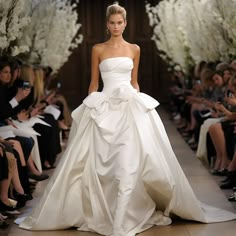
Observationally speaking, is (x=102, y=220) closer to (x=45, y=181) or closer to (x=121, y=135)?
(x=121, y=135)

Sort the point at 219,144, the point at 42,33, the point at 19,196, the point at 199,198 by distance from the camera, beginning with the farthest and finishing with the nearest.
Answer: the point at 42,33
the point at 219,144
the point at 199,198
the point at 19,196

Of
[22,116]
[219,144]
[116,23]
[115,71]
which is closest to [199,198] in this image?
[219,144]

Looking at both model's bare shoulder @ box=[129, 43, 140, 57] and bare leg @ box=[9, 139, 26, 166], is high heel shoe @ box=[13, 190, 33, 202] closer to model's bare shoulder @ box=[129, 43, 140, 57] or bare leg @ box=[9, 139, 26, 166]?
bare leg @ box=[9, 139, 26, 166]

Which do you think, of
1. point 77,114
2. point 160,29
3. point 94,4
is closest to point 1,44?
point 77,114

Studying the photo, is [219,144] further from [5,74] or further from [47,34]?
[47,34]

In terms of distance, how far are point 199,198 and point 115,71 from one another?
5.28 ft

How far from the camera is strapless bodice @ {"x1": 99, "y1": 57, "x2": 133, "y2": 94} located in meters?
5.91

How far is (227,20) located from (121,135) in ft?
13.4

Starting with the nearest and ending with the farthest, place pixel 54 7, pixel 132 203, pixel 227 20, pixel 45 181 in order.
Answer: pixel 132 203
pixel 45 181
pixel 227 20
pixel 54 7

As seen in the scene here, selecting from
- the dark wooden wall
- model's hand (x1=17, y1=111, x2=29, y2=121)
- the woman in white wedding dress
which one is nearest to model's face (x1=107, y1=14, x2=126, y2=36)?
the woman in white wedding dress

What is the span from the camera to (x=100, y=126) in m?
5.71

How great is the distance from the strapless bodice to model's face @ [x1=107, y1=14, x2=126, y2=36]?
0.71ft

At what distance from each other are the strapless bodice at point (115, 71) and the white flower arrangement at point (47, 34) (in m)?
4.20

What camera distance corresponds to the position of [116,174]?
18.0 feet
